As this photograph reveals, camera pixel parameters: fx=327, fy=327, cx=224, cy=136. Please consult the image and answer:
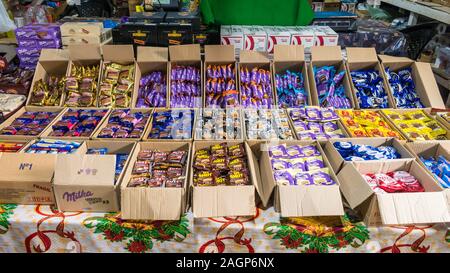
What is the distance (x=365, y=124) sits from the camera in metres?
2.25

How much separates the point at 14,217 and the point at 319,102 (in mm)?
2120

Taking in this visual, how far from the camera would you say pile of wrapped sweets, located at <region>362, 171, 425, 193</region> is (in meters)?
1.68

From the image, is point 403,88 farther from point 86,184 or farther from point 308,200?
point 86,184

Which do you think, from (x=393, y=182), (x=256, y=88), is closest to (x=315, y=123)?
(x=256, y=88)

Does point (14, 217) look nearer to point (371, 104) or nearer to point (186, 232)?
point (186, 232)

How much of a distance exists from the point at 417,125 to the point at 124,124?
6.62ft

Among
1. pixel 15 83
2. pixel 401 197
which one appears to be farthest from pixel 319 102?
pixel 15 83

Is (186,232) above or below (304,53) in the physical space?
below

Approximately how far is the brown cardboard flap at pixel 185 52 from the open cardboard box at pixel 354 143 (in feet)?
4.22

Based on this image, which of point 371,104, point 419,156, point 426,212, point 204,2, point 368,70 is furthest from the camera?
point 204,2

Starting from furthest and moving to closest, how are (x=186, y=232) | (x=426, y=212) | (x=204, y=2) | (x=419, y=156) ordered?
1. (x=204, y=2)
2. (x=419, y=156)
3. (x=186, y=232)
4. (x=426, y=212)

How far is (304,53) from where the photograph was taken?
9.25 ft

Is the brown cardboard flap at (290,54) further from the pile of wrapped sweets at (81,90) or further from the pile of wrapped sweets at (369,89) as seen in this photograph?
the pile of wrapped sweets at (81,90)

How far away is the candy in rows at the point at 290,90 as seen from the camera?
2578 mm
